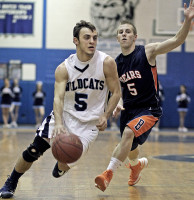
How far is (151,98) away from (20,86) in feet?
47.6

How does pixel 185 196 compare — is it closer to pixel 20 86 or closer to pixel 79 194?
pixel 79 194

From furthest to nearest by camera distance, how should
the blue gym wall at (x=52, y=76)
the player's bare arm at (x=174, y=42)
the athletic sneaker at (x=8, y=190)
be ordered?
1. the blue gym wall at (x=52, y=76)
2. the player's bare arm at (x=174, y=42)
3. the athletic sneaker at (x=8, y=190)

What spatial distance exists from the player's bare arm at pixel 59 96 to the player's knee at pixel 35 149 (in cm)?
29

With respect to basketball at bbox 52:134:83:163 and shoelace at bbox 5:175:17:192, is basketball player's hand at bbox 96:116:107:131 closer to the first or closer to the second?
basketball at bbox 52:134:83:163

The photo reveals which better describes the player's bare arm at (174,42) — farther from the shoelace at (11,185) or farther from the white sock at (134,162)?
the shoelace at (11,185)

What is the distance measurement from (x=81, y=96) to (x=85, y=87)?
0.36 ft

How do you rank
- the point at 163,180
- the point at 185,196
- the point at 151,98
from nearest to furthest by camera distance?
the point at 185,196, the point at 151,98, the point at 163,180

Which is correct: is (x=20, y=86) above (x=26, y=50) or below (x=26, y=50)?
below

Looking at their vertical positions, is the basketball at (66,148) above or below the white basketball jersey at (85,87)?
below

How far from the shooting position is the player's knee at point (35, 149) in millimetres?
4887

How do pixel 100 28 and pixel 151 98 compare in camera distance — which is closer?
pixel 151 98

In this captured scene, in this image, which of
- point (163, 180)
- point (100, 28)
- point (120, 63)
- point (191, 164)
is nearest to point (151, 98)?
point (120, 63)

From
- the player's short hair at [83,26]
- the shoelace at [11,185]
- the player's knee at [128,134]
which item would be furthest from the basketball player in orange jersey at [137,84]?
the shoelace at [11,185]

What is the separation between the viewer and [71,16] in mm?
20062
